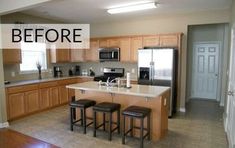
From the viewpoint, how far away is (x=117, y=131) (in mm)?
3809

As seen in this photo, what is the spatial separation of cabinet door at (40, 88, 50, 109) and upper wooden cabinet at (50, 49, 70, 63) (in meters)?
1.16

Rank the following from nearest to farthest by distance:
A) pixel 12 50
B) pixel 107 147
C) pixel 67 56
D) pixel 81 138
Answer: pixel 107 147
pixel 81 138
pixel 12 50
pixel 67 56

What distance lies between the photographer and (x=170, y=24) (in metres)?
5.41

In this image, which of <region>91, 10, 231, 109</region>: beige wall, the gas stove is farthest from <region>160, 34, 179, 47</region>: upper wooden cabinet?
the gas stove

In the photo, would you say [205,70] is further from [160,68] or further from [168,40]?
[160,68]

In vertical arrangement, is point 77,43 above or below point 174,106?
above

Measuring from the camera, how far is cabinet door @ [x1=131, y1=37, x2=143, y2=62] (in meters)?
5.47

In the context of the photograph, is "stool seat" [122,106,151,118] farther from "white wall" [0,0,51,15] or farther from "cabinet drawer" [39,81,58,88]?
"cabinet drawer" [39,81,58,88]

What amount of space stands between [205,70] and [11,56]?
6240mm

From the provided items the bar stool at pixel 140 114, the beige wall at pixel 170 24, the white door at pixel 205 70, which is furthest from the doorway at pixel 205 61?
the bar stool at pixel 140 114

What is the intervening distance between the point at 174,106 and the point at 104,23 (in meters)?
3.71

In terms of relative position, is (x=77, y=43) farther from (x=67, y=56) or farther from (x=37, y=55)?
(x=37, y=55)

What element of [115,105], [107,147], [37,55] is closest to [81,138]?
[107,147]

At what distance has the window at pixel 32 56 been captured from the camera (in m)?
5.34
